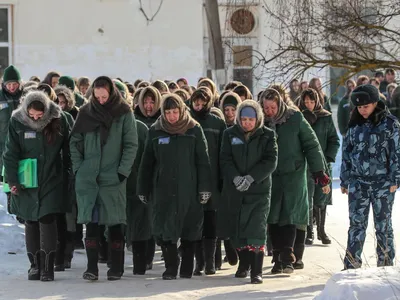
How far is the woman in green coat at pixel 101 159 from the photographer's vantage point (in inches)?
435

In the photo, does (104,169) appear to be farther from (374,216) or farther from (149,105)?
(374,216)

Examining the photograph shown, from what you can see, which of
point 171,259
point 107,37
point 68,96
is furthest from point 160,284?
point 107,37

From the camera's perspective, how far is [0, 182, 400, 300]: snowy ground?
10.3m

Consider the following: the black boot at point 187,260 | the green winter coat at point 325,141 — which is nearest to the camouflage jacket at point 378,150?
the black boot at point 187,260

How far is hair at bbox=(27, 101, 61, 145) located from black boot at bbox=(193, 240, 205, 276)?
5.87ft

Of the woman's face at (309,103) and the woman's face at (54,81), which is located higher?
the woman's face at (54,81)

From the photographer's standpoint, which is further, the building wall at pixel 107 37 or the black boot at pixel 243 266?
the building wall at pixel 107 37

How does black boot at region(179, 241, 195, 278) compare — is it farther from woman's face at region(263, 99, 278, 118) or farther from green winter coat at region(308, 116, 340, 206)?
green winter coat at region(308, 116, 340, 206)

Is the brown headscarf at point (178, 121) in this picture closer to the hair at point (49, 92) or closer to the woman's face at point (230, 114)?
the woman's face at point (230, 114)

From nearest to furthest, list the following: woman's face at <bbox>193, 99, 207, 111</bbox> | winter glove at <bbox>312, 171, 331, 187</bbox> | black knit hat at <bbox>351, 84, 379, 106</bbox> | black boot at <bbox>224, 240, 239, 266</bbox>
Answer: black knit hat at <bbox>351, 84, 379, 106</bbox> < winter glove at <bbox>312, 171, 331, 187</bbox> < woman's face at <bbox>193, 99, 207, 111</bbox> < black boot at <bbox>224, 240, 239, 266</bbox>

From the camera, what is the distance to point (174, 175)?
1134cm

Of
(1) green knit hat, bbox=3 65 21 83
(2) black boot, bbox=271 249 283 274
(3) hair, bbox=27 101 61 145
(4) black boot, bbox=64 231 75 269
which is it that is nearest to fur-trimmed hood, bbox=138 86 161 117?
(3) hair, bbox=27 101 61 145

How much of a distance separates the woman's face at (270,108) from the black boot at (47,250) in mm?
2391

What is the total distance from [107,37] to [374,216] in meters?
15.8
